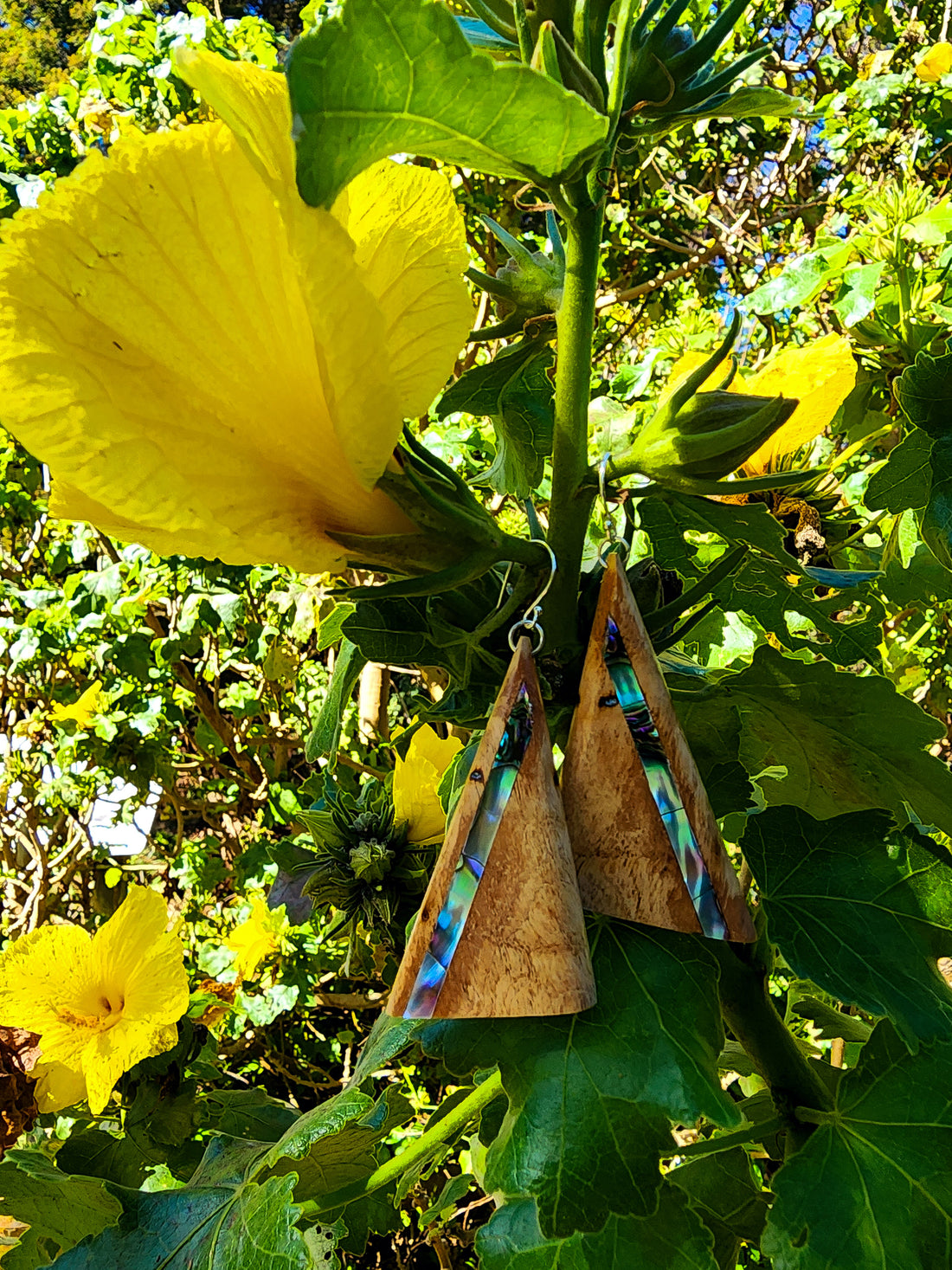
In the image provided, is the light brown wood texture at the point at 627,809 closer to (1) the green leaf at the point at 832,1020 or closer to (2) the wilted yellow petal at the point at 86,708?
(1) the green leaf at the point at 832,1020

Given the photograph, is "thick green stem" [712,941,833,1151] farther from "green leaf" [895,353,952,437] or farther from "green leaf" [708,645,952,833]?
"green leaf" [895,353,952,437]

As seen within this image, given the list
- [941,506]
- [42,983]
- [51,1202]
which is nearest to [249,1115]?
[51,1202]

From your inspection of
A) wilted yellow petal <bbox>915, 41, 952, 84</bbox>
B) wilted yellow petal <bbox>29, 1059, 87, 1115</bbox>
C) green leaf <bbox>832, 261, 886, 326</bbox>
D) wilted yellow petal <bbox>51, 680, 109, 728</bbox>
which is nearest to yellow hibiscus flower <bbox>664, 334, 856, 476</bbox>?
green leaf <bbox>832, 261, 886, 326</bbox>

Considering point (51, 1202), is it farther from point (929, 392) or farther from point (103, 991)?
point (929, 392)

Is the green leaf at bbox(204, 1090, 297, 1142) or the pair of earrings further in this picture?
the green leaf at bbox(204, 1090, 297, 1142)

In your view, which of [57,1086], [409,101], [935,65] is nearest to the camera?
[409,101]

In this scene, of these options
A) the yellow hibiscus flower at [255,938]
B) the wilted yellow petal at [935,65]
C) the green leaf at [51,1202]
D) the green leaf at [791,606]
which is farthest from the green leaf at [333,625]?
the wilted yellow petal at [935,65]

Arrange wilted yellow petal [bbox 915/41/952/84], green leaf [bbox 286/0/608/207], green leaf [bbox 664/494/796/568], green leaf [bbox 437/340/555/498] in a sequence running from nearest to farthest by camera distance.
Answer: green leaf [bbox 286/0/608/207]
green leaf [bbox 664/494/796/568]
green leaf [bbox 437/340/555/498]
wilted yellow petal [bbox 915/41/952/84]

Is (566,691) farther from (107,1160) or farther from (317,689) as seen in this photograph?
(317,689)
